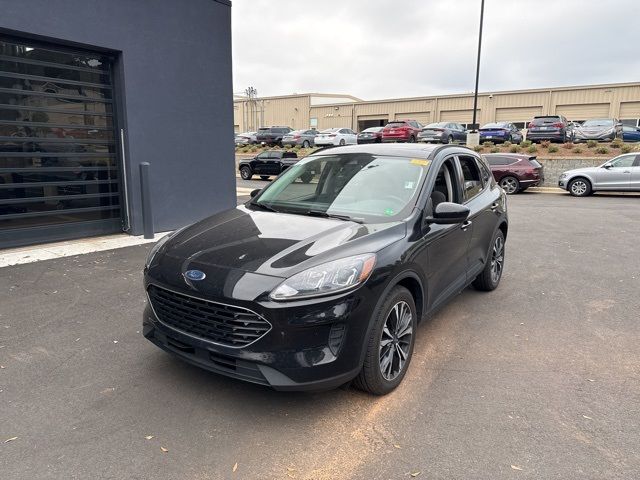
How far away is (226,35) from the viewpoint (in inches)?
385

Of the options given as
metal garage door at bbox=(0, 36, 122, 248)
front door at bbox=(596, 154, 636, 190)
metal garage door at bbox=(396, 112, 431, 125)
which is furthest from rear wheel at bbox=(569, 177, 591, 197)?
metal garage door at bbox=(396, 112, 431, 125)

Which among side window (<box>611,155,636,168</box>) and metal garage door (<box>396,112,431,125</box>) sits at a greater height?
metal garage door (<box>396,112,431,125</box>)

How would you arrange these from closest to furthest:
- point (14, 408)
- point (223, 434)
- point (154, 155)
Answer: point (223, 434)
point (14, 408)
point (154, 155)

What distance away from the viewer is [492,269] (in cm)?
585

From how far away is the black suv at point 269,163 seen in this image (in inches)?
883

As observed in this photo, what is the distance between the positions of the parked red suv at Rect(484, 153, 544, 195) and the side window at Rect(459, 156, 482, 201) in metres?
13.6

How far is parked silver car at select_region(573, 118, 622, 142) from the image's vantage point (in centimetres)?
2444

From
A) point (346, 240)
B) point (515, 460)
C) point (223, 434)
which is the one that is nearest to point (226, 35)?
point (346, 240)

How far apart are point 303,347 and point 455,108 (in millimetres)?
50527

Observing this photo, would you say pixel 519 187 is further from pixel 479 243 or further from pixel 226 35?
pixel 479 243

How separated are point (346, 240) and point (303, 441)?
1319 millimetres

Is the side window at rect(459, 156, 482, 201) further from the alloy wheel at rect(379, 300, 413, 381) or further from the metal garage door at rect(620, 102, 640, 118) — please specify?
the metal garage door at rect(620, 102, 640, 118)

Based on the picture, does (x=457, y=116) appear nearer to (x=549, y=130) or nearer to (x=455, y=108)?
(x=455, y=108)

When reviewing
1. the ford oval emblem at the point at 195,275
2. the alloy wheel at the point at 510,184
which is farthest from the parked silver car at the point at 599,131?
the ford oval emblem at the point at 195,275
